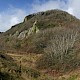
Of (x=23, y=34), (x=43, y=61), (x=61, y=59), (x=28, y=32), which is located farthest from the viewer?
(x=23, y=34)

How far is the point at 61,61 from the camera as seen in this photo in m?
42.1

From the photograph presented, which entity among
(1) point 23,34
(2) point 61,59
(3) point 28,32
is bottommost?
(2) point 61,59

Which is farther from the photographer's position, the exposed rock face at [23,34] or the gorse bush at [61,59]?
the exposed rock face at [23,34]

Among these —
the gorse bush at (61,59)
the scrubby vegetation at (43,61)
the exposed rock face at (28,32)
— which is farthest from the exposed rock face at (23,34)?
the gorse bush at (61,59)

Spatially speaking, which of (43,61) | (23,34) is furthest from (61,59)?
(23,34)

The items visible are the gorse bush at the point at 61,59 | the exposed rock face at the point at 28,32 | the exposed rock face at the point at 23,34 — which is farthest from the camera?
the exposed rock face at the point at 23,34

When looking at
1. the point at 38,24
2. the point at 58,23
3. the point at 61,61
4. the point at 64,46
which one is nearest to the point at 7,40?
the point at 38,24

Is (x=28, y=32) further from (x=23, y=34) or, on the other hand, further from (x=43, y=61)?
(x=43, y=61)

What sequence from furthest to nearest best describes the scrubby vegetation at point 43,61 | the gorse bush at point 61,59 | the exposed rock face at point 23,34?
the exposed rock face at point 23,34
the gorse bush at point 61,59
the scrubby vegetation at point 43,61

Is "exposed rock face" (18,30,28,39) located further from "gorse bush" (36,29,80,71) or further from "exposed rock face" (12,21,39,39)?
"gorse bush" (36,29,80,71)

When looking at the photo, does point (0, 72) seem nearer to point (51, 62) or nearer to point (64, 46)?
point (51, 62)

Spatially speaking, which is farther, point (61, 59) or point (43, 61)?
point (43, 61)

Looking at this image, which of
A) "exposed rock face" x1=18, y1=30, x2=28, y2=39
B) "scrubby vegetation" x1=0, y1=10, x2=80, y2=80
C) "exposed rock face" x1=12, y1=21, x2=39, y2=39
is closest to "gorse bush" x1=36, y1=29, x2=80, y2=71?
"scrubby vegetation" x1=0, y1=10, x2=80, y2=80

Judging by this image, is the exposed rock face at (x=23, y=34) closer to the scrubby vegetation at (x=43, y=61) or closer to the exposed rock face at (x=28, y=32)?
the exposed rock face at (x=28, y=32)
